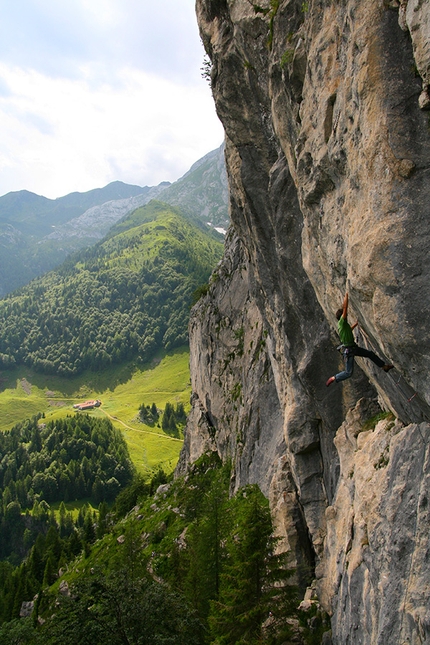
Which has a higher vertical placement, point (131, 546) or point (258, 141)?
point (258, 141)

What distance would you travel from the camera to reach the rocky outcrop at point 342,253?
36.4 ft

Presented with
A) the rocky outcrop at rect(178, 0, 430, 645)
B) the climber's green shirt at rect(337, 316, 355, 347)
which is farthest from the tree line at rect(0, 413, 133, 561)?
the climber's green shirt at rect(337, 316, 355, 347)

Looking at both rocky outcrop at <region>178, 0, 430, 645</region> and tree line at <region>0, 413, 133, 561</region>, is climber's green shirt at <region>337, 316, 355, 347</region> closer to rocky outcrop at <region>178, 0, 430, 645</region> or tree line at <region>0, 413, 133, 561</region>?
rocky outcrop at <region>178, 0, 430, 645</region>

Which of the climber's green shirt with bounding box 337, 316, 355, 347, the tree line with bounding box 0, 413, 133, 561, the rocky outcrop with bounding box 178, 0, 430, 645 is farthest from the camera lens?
the tree line with bounding box 0, 413, 133, 561

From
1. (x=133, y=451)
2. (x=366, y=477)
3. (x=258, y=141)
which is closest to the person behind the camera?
(x=366, y=477)

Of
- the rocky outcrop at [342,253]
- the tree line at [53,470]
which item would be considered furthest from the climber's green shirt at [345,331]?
the tree line at [53,470]

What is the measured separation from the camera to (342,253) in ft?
47.9

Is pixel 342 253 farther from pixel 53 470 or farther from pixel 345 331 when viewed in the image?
pixel 53 470

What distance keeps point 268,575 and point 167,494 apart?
48.3m

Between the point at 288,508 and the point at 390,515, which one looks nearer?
the point at 390,515

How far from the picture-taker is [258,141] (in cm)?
2539

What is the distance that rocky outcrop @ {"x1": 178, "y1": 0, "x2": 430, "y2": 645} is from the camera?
11109 millimetres

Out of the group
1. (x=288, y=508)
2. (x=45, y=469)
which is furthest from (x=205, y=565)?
(x=45, y=469)

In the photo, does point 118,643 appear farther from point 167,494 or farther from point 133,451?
point 133,451
